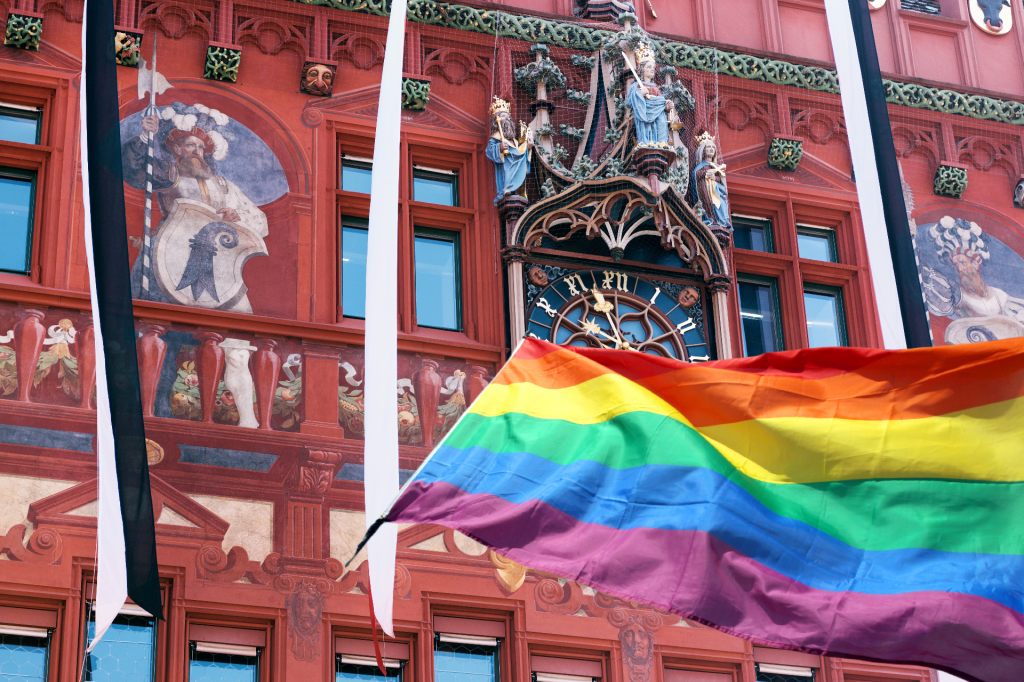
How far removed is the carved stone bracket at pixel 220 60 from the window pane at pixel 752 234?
565 cm

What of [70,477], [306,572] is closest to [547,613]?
[306,572]

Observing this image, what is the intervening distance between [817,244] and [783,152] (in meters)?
1.13

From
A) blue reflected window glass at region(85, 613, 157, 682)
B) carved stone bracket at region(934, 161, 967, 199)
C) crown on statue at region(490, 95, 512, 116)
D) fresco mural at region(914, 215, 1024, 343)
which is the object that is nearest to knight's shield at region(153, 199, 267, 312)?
crown on statue at region(490, 95, 512, 116)

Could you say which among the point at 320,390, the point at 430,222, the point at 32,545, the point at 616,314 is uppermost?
the point at 430,222

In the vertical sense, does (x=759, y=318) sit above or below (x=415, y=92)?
below

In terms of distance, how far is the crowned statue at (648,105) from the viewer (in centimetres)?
2656

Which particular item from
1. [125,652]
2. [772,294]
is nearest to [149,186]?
[125,652]

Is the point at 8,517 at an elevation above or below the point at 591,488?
above

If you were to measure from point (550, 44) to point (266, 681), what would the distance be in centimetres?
787

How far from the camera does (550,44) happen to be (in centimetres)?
2745

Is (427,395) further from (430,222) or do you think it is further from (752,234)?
(752,234)

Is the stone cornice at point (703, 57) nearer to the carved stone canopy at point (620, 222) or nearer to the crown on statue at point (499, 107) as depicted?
the crown on statue at point (499, 107)

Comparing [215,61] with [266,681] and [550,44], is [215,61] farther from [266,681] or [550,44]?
[266,681]

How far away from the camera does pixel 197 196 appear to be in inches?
1009
